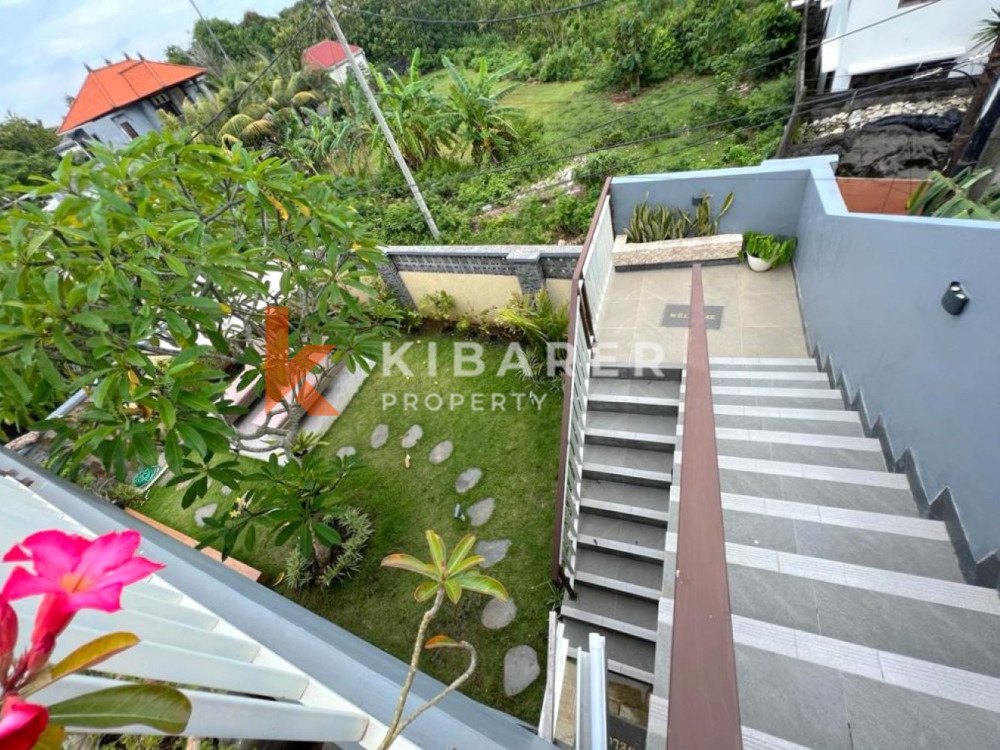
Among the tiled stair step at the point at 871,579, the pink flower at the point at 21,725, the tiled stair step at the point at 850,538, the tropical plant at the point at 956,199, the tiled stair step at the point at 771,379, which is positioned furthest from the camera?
the tiled stair step at the point at 771,379

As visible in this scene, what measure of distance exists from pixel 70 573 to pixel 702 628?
0.96 m

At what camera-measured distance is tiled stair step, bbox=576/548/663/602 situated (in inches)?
129

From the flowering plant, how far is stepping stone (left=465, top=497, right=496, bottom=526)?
413 centimetres

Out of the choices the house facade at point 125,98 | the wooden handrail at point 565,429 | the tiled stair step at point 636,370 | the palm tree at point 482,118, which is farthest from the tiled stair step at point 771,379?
the house facade at point 125,98

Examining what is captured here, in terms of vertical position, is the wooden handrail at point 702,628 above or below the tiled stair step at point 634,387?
below

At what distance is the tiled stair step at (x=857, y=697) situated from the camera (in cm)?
148

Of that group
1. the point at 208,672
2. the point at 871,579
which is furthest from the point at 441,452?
the point at 208,672

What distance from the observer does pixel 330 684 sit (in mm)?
1139

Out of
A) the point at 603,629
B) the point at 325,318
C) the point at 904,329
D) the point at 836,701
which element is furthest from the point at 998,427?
the point at 325,318

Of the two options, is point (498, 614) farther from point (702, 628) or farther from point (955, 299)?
point (955, 299)

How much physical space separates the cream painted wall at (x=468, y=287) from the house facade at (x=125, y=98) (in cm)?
2791

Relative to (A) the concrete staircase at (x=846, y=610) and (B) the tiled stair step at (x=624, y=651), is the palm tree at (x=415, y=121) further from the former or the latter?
(B) the tiled stair step at (x=624, y=651)

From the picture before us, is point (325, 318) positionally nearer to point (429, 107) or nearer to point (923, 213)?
point (923, 213)

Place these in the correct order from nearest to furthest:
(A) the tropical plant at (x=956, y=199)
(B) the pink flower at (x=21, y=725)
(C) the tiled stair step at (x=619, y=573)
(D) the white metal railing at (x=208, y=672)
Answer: (B) the pink flower at (x=21, y=725)
(D) the white metal railing at (x=208, y=672)
(A) the tropical plant at (x=956, y=199)
(C) the tiled stair step at (x=619, y=573)
